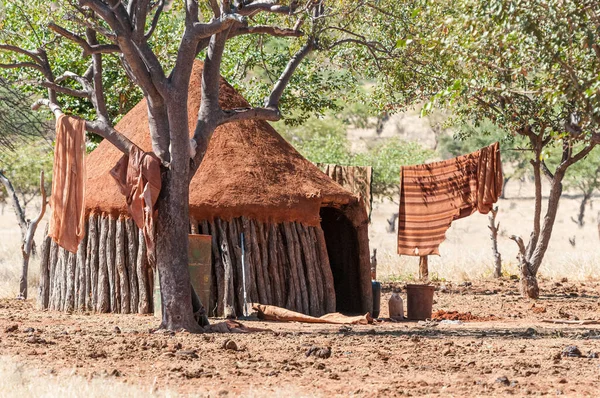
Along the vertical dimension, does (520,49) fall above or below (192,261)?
above

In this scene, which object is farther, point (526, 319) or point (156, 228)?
point (526, 319)

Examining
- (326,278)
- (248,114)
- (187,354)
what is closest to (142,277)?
(326,278)

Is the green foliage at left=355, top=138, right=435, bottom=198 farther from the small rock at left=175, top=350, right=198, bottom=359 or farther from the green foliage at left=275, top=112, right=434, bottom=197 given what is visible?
the small rock at left=175, top=350, right=198, bottom=359

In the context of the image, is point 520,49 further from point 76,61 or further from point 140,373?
point 76,61

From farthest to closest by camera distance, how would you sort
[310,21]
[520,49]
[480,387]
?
[310,21] < [520,49] < [480,387]

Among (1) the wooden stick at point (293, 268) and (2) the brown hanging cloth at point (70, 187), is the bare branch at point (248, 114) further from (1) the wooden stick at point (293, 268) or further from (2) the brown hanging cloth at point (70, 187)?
(1) the wooden stick at point (293, 268)

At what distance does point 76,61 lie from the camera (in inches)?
547

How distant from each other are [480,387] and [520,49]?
8.86 ft

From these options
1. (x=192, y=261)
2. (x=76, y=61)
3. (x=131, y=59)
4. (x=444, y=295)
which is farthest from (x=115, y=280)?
(x=444, y=295)

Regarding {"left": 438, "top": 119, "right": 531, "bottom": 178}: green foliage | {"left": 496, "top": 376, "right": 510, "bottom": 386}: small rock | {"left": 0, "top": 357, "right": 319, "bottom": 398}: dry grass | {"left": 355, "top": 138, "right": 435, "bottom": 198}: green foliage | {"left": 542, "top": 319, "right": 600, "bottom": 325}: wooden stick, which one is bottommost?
{"left": 496, "top": 376, "right": 510, "bottom": 386}: small rock

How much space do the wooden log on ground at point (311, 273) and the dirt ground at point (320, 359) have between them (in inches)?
39.6

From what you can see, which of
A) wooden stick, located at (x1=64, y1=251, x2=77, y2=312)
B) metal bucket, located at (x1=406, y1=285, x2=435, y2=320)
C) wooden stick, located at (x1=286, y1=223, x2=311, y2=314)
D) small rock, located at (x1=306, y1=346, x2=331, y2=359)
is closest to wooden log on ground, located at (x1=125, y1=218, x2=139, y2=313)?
wooden stick, located at (x1=64, y1=251, x2=77, y2=312)

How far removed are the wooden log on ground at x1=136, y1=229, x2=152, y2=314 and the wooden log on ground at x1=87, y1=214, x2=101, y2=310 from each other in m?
0.62

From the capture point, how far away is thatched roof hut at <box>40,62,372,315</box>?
10828 mm
